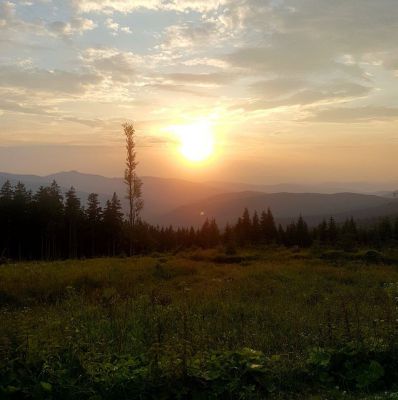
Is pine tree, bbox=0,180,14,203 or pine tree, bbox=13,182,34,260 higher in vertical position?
pine tree, bbox=0,180,14,203

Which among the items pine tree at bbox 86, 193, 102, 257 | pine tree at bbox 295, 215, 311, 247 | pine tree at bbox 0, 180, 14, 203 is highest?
pine tree at bbox 0, 180, 14, 203

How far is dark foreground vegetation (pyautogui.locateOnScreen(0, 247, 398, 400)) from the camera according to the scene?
7465 mm

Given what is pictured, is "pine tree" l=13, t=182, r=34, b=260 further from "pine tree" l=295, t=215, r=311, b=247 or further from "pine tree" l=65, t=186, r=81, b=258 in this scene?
"pine tree" l=295, t=215, r=311, b=247

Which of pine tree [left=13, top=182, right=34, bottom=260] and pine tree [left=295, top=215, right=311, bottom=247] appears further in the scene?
pine tree [left=295, top=215, right=311, bottom=247]

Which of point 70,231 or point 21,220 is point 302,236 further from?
point 21,220

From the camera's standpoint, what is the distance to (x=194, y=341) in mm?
9750

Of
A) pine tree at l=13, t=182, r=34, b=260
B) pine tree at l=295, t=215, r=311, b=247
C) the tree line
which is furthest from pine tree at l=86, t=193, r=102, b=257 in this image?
pine tree at l=295, t=215, r=311, b=247

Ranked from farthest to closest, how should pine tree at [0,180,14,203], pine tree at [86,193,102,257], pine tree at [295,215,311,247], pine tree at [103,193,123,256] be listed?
pine tree at [295,215,311,247]
pine tree at [103,193,123,256]
pine tree at [86,193,102,257]
pine tree at [0,180,14,203]

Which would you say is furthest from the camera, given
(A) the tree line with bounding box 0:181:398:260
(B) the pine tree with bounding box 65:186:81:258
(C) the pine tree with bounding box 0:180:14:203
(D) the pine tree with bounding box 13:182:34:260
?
(B) the pine tree with bounding box 65:186:81:258

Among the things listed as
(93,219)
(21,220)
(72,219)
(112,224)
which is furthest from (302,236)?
(21,220)

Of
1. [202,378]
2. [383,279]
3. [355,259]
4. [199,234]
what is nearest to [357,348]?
[202,378]

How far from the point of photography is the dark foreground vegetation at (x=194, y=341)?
7.46m

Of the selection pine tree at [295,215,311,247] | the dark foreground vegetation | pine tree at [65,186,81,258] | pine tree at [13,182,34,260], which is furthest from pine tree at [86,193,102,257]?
the dark foreground vegetation

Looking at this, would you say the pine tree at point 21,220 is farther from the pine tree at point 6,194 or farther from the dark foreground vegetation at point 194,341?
the dark foreground vegetation at point 194,341
